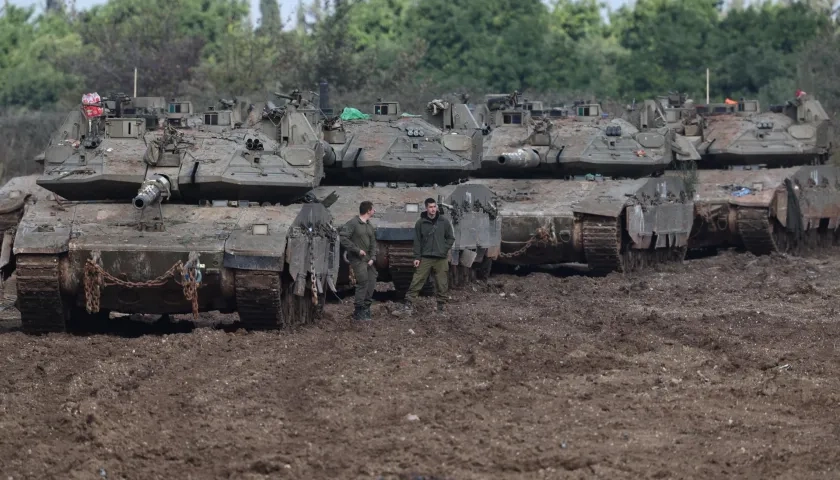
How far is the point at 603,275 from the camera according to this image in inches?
864

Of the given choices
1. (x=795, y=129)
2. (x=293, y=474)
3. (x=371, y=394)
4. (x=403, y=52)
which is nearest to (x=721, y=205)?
(x=795, y=129)

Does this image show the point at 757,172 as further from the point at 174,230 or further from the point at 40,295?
the point at 40,295

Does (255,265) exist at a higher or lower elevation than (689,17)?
lower

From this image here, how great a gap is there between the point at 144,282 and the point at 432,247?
348 centimetres

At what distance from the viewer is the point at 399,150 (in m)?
19.7

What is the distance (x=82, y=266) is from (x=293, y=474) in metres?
5.90

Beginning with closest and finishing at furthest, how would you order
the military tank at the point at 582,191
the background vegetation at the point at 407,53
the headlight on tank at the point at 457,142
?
the headlight on tank at the point at 457,142
the military tank at the point at 582,191
the background vegetation at the point at 407,53

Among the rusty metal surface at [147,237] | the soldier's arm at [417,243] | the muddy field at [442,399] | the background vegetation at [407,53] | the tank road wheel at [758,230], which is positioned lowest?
the muddy field at [442,399]

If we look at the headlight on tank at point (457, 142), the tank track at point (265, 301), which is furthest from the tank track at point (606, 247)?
the tank track at point (265, 301)

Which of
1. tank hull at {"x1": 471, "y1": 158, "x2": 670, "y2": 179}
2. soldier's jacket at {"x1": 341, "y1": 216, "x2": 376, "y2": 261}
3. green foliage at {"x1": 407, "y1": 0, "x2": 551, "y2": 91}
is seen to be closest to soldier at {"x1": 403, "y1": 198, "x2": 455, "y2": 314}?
soldier's jacket at {"x1": 341, "y1": 216, "x2": 376, "y2": 261}

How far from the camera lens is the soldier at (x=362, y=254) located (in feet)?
53.1

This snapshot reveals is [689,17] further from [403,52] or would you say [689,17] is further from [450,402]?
[450,402]

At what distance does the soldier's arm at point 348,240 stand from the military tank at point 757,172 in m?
9.59

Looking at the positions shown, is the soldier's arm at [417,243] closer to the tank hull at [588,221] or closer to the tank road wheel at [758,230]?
the tank hull at [588,221]
